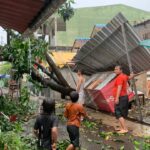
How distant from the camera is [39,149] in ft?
23.5

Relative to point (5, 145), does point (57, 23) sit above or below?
above

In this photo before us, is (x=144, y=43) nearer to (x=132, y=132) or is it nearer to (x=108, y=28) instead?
(x=108, y=28)

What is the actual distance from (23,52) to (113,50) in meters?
3.42

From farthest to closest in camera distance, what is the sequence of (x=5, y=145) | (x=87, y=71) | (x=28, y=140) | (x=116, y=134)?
(x=87, y=71)
(x=116, y=134)
(x=28, y=140)
(x=5, y=145)

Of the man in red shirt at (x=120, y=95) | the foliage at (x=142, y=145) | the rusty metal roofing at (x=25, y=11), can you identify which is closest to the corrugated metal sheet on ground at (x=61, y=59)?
the man in red shirt at (x=120, y=95)

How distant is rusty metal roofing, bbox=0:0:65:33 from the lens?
633 centimetres

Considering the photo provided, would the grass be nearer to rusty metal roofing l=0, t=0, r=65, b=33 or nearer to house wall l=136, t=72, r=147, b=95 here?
rusty metal roofing l=0, t=0, r=65, b=33

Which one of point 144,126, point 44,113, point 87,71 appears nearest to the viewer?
point 44,113

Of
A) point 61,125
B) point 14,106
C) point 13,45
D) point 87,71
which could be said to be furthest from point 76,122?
point 87,71

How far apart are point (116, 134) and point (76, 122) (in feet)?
11.4

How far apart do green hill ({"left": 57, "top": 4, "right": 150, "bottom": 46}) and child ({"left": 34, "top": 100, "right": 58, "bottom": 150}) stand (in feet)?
137

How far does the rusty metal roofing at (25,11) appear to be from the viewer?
633 centimetres

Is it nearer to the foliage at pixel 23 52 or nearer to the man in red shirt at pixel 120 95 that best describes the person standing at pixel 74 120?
the man in red shirt at pixel 120 95

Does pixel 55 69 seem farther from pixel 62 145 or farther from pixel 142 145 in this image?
pixel 62 145
